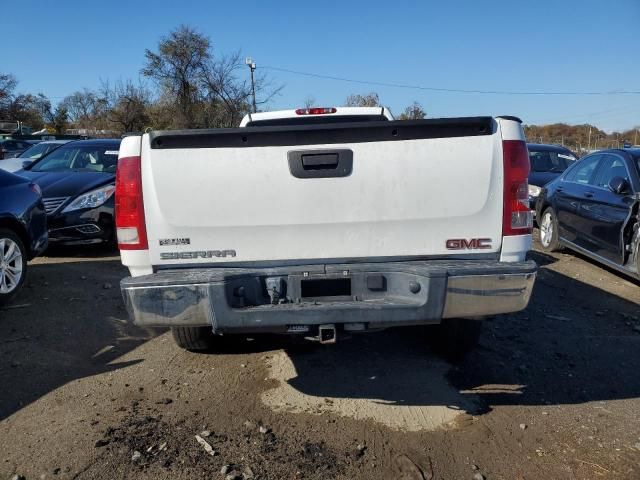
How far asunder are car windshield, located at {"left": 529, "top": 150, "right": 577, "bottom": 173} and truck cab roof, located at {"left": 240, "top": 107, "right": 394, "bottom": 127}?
765 centimetres

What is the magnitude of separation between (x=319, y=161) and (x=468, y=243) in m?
0.99

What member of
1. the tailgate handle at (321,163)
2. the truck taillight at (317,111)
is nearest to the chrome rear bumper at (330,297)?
the tailgate handle at (321,163)

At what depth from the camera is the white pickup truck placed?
302 cm

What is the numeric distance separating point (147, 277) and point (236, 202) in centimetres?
66

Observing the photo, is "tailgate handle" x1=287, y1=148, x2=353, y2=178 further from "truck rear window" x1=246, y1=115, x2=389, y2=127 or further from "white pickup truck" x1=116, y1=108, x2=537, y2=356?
"truck rear window" x1=246, y1=115, x2=389, y2=127

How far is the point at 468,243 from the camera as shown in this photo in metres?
3.11

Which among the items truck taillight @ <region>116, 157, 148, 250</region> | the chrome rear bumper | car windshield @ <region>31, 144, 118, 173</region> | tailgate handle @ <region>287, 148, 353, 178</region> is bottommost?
the chrome rear bumper

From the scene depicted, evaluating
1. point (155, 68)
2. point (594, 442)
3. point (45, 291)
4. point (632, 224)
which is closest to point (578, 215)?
point (632, 224)

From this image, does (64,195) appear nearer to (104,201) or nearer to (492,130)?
(104,201)

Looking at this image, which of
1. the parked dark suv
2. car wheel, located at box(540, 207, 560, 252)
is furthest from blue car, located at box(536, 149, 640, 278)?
the parked dark suv

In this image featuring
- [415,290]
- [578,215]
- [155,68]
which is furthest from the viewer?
[155,68]

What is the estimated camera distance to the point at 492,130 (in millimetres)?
3076

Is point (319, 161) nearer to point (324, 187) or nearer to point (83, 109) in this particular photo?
point (324, 187)

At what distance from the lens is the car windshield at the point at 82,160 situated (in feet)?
27.7
